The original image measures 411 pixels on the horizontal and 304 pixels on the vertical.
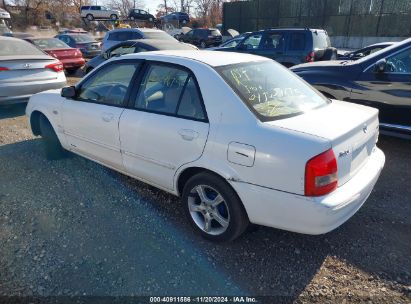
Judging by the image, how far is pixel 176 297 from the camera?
229 centimetres

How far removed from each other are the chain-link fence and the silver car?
23619 mm

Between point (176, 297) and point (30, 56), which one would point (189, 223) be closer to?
point (176, 297)

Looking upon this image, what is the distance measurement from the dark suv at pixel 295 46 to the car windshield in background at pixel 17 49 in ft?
19.8

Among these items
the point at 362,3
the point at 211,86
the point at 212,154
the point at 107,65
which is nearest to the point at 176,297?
the point at 212,154

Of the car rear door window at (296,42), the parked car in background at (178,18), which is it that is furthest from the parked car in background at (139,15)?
the car rear door window at (296,42)

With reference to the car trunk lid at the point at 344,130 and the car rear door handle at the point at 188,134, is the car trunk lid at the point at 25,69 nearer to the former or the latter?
the car rear door handle at the point at 188,134

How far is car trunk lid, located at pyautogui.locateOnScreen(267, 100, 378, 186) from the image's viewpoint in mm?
2283

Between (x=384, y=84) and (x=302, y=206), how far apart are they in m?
3.19

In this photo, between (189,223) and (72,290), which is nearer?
(72,290)

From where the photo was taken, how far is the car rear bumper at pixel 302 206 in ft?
7.23

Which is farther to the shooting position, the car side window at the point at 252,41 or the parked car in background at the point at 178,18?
the parked car in background at the point at 178,18

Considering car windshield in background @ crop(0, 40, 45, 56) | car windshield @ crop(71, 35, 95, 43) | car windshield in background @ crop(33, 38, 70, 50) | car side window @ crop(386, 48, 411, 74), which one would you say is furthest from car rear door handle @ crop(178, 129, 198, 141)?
car windshield @ crop(71, 35, 95, 43)

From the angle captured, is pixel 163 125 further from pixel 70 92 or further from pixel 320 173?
pixel 70 92

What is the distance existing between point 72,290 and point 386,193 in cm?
Answer: 331
